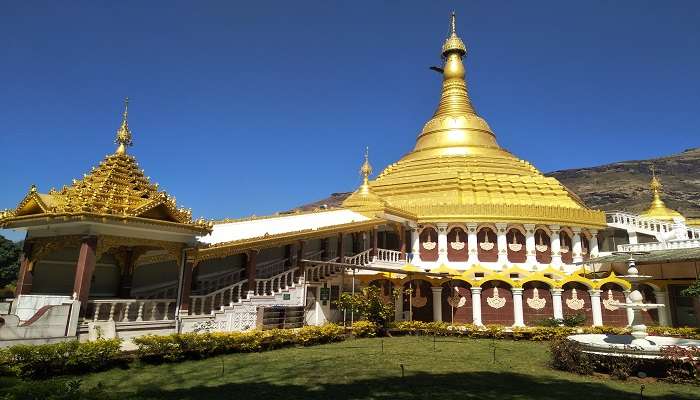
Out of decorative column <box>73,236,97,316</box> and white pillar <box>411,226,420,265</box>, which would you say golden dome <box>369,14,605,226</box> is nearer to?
white pillar <box>411,226,420,265</box>

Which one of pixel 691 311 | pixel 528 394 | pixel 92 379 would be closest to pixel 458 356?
pixel 528 394

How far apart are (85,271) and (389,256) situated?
17.7 m

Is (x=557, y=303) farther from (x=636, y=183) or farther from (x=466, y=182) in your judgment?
(x=636, y=183)

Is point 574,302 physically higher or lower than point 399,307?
higher

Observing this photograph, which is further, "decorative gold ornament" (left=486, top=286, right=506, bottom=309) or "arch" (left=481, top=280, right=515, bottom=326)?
"decorative gold ornament" (left=486, top=286, right=506, bottom=309)

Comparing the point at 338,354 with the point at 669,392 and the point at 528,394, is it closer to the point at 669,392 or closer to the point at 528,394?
the point at 528,394

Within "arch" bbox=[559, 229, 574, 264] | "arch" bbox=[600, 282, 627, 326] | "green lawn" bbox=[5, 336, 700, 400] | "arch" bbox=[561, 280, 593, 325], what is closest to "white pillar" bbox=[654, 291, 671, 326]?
"arch" bbox=[600, 282, 627, 326]

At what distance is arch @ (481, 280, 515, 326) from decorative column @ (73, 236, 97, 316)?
18.6 meters

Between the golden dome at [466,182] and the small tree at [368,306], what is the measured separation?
383 inches

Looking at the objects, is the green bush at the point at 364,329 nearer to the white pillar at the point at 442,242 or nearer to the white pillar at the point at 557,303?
the white pillar at the point at 442,242

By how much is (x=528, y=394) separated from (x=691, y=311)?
21.1 metres

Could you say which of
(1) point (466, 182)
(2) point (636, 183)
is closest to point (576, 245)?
(1) point (466, 182)

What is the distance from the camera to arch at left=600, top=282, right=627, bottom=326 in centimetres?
2545

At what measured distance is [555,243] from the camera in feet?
97.3
